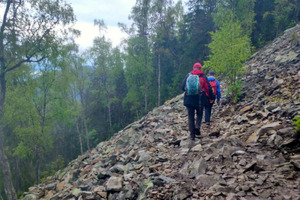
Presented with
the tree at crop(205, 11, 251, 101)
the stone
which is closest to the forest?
the tree at crop(205, 11, 251, 101)

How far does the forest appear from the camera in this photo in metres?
10.9

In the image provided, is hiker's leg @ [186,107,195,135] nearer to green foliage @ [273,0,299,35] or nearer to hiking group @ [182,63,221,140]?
hiking group @ [182,63,221,140]

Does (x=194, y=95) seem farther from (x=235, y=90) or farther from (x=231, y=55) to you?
(x=231, y=55)

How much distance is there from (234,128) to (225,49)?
15.2 ft

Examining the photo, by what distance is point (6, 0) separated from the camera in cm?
1053

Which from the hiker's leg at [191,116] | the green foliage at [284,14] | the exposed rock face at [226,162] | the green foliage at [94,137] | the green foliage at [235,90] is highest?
the green foliage at [284,14]

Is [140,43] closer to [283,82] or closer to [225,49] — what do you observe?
[225,49]

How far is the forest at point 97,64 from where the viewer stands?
10.9 metres

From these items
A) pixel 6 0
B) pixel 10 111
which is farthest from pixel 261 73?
pixel 10 111

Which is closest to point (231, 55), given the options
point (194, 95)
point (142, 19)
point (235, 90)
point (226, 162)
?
point (235, 90)

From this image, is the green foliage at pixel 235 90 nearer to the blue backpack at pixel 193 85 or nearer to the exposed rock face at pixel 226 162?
the exposed rock face at pixel 226 162

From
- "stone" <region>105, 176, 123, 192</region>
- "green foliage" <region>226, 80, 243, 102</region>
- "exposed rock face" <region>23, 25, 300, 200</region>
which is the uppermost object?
"green foliage" <region>226, 80, 243, 102</region>

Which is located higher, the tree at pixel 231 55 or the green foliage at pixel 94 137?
the tree at pixel 231 55

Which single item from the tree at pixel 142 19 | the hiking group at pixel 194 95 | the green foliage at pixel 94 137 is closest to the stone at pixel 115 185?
the hiking group at pixel 194 95
